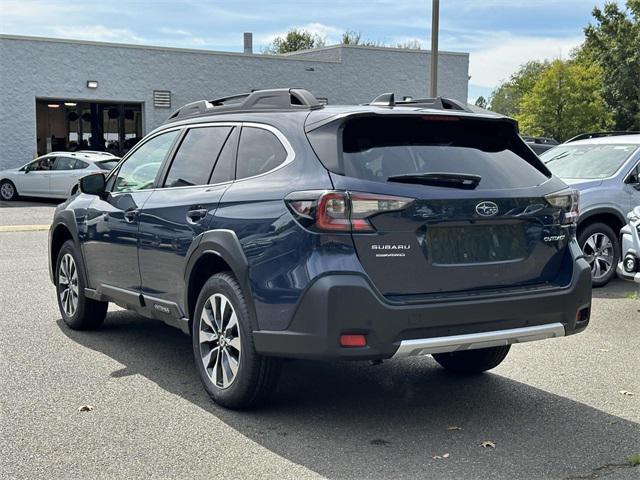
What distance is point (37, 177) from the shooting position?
23.0 metres

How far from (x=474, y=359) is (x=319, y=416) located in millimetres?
1408

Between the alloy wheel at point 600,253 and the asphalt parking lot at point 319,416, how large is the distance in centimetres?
284

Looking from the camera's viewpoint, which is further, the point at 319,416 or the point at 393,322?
the point at 319,416

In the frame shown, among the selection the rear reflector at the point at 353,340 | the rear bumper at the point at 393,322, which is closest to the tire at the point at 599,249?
the rear bumper at the point at 393,322

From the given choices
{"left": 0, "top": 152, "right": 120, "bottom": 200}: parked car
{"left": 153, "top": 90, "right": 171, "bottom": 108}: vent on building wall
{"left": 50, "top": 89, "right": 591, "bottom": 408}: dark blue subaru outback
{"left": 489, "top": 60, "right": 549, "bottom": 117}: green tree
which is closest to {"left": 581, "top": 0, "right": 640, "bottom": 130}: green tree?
{"left": 489, "top": 60, "right": 549, "bottom": 117}: green tree

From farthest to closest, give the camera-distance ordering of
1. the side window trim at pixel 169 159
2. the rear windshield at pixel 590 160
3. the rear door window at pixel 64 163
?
the rear door window at pixel 64 163 < the rear windshield at pixel 590 160 < the side window trim at pixel 169 159

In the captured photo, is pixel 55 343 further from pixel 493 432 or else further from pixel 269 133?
pixel 493 432

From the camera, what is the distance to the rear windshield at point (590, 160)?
10109mm

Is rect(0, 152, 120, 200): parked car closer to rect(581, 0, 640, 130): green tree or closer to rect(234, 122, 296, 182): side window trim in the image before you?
rect(234, 122, 296, 182): side window trim

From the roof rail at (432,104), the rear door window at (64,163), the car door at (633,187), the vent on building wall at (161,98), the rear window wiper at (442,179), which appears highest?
the vent on building wall at (161,98)

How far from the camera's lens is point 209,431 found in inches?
181

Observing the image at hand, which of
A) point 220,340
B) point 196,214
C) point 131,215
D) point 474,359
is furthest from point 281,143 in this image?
point 474,359

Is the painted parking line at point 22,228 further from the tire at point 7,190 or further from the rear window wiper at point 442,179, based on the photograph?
the rear window wiper at point 442,179

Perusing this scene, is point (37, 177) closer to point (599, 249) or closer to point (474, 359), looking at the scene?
point (599, 249)
